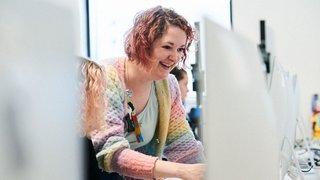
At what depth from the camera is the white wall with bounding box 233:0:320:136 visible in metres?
2.51

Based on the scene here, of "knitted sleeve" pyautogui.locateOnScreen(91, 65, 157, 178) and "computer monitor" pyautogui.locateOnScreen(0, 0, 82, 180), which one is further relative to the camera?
"knitted sleeve" pyautogui.locateOnScreen(91, 65, 157, 178)

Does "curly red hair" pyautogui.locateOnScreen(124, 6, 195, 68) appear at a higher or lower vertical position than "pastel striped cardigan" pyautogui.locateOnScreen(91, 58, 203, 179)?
higher

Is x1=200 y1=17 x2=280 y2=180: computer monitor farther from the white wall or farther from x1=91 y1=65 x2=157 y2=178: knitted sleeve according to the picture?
the white wall

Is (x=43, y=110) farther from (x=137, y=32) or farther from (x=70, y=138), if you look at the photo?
(x=137, y=32)

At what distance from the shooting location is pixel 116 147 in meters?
0.73

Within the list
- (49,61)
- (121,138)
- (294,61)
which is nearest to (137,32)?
(121,138)

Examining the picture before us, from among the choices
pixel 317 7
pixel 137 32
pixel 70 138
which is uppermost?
pixel 317 7

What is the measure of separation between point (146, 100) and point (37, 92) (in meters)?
0.62

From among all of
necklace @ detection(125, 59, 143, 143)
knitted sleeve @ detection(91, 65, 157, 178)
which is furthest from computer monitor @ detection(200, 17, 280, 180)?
necklace @ detection(125, 59, 143, 143)

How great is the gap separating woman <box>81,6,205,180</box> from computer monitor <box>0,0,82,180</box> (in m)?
0.47

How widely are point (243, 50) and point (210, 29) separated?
69 millimetres

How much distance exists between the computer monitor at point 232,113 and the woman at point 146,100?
34 cm

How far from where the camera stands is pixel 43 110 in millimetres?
250

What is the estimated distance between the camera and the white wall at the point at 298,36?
8.22ft
